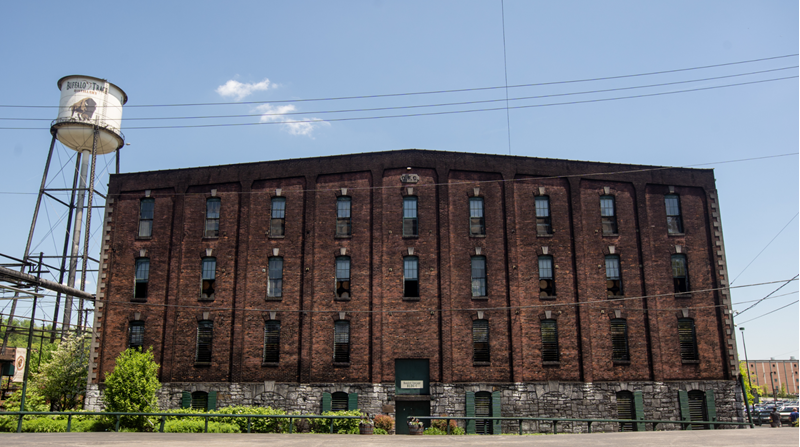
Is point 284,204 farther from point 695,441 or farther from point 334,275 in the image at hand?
point 695,441

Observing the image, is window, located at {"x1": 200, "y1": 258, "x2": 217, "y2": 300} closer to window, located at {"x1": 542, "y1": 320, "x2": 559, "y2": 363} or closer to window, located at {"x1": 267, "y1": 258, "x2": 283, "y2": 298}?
window, located at {"x1": 267, "y1": 258, "x2": 283, "y2": 298}

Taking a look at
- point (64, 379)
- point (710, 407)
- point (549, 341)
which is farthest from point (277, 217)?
point (710, 407)

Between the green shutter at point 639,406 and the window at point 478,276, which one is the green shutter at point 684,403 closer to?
the green shutter at point 639,406

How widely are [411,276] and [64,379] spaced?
19.3 meters

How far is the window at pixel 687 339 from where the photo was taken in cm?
2844

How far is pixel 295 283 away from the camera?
28.9m

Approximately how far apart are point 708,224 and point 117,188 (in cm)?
3169

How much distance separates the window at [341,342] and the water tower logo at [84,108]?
2252 centimetres

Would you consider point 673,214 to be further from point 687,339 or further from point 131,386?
point 131,386

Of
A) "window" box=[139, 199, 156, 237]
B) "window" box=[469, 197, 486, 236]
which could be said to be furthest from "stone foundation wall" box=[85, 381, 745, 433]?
"window" box=[139, 199, 156, 237]

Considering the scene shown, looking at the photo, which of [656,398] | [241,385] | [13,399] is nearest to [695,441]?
[656,398]

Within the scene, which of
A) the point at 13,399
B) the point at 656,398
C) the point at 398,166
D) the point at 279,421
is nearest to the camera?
the point at 279,421

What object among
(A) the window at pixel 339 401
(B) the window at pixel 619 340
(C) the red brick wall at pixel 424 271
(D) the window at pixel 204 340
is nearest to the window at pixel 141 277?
(C) the red brick wall at pixel 424 271

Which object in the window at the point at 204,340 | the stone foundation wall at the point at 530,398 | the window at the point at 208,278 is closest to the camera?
the stone foundation wall at the point at 530,398
